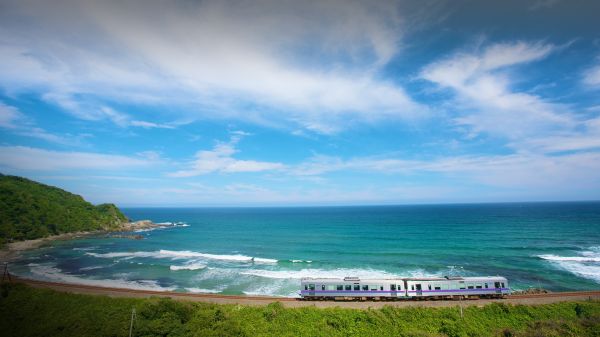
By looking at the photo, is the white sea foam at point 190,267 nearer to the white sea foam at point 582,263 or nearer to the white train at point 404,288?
the white train at point 404,288

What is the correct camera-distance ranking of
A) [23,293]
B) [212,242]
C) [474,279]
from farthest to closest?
[212,242], [474,279], [23,293]

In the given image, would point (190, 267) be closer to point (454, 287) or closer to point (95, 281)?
point (95, 281)

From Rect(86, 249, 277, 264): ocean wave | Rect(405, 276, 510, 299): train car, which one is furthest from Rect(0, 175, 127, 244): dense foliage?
Rect(405, 276, 510, 299): train car

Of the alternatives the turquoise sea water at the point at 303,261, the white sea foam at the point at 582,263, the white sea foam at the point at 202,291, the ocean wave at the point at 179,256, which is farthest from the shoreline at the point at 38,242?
the white sea foam at the point at 582,263

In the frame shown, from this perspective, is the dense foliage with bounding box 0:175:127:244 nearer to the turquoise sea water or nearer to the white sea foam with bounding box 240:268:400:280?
the turquoise sea water

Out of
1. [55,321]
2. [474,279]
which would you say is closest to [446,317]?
[474,279]

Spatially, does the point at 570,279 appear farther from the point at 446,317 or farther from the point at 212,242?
the point at 212,242
